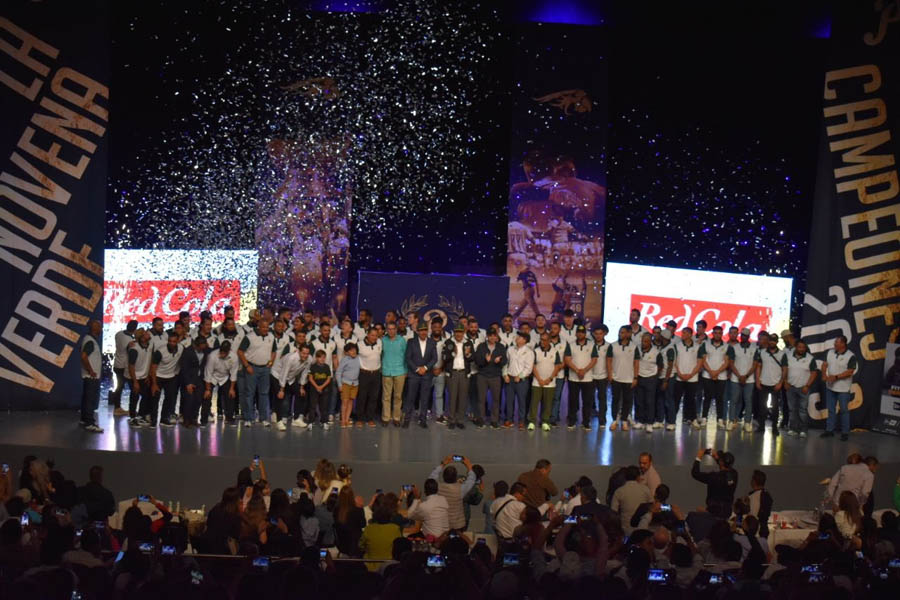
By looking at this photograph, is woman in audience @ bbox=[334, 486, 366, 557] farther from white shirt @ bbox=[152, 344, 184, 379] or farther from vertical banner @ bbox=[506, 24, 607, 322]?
vertical banner @ bbox=[506, 24, 607, 322]

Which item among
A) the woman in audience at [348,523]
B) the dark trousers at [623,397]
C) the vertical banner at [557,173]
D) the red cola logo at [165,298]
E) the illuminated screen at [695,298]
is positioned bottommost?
the woman in audience at [348,523]

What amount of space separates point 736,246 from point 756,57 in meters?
2.76

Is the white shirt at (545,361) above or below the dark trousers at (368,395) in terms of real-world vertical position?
above

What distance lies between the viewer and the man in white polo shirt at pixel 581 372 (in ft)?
42.2

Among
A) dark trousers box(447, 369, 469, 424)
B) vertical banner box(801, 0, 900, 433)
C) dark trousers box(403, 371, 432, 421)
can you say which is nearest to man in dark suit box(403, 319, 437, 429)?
dark trousers box(403, 371, 432, 421)

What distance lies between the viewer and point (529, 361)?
12.7 m

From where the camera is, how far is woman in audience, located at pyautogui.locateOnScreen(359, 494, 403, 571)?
7.31 metres

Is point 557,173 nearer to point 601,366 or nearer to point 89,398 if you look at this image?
point 601,366

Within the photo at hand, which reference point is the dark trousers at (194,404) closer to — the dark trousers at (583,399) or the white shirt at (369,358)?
the white shirt at (369,358)

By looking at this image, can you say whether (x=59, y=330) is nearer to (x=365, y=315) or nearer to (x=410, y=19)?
(x=365, y=315)

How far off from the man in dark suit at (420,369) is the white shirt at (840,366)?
4.62 m

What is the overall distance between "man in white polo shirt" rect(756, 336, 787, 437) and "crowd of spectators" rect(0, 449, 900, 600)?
11.5 feet

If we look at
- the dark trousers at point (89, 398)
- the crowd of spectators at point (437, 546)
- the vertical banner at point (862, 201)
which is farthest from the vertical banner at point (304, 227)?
the crowd of spectators at point (437, 546)

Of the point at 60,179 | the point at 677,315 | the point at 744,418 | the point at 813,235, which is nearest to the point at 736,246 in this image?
the point at 677,315
